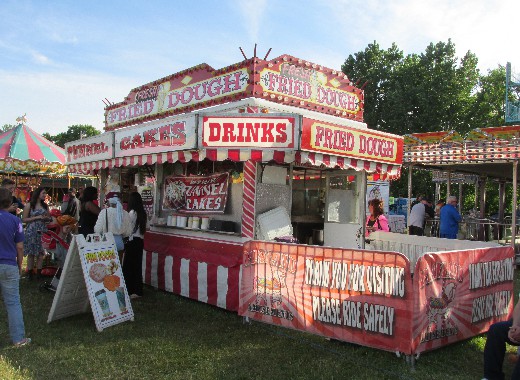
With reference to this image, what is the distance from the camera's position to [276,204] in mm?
6762

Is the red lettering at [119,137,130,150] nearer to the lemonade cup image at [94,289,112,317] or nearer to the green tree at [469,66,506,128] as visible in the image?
the lemonade cup image at [94,289,112,317]

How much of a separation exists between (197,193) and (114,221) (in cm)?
157

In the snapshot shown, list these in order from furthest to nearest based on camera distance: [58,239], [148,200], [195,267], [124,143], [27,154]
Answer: [27,154]
[148,200]
[58,239]
[124,143]
[195,267]

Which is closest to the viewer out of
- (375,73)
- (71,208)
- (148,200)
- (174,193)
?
(174,193)

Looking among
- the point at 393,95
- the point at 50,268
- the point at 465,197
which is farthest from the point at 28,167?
the point at 465,197

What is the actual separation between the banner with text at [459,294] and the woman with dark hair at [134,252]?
4399 millimetres

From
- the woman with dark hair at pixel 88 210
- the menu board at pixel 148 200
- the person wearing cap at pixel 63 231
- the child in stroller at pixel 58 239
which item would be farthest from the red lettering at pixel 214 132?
the person wearing cap at pixel 63 231

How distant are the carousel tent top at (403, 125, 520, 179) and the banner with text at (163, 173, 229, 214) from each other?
746 centimetres

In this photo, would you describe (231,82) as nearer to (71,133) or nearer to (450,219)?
(450,219)

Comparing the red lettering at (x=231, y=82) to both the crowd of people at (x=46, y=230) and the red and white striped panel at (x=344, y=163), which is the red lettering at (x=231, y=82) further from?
the crowd of people at (x=46, y=230)

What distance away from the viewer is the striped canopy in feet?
63.6

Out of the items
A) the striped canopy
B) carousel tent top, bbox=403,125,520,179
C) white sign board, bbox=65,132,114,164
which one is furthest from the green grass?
the striped canopy

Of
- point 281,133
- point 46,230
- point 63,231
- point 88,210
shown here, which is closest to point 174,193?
A: point 88,210

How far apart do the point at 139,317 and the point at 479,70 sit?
40.2 m
